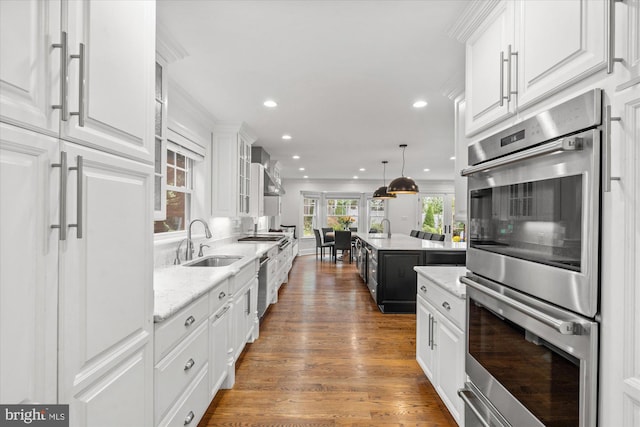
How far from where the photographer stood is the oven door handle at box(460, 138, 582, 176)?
3.16 feet

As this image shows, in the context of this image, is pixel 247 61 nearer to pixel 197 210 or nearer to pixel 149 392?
pixel 197 210

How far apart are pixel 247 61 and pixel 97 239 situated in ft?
6.55

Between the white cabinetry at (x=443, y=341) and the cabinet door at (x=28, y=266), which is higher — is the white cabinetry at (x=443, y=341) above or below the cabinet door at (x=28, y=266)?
below

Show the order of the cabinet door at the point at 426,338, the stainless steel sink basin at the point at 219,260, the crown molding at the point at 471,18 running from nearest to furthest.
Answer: the crown molding at the point at 471,18, the cabinet door at the point at 426,338, the stainless steel sink basin at the point at 219,260

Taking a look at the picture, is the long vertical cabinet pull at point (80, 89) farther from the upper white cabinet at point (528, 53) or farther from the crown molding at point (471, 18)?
the crown molding at point (471, 18)

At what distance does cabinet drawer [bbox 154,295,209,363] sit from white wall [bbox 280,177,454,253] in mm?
8847

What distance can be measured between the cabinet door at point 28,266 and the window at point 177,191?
7.58 feet

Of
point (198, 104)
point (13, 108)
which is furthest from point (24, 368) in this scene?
point (198, 104)

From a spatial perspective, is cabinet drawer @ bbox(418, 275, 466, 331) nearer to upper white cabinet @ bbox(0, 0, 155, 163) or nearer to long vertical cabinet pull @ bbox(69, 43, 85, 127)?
upper white cabinet @ bbox(0, 0, 155, 163)

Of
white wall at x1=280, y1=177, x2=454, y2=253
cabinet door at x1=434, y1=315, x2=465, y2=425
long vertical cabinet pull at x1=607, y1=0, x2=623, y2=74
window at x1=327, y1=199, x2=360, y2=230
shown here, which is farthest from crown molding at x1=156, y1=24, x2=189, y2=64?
window at x1=327, y1=199, x2=360, y2=230

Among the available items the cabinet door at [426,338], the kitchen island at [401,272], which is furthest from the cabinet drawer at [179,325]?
the kitchen island at [401,272]

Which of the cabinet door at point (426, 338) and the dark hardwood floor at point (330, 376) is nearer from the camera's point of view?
the dark hardwood floor at point (330, 376)

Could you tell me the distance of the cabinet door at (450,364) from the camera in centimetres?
178

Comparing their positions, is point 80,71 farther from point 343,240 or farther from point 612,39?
point 343,240
